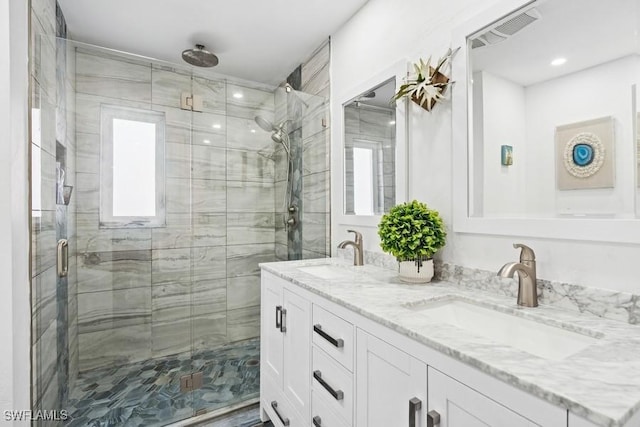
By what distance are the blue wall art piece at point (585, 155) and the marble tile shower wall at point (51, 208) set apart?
2.07 m

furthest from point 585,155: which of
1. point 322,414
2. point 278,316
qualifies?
point 278,316

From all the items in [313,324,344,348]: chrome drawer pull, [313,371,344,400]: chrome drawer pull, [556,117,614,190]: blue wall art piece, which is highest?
[556,117,614,190]: blue wall art piece

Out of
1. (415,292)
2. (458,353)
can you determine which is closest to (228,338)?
(415,292)

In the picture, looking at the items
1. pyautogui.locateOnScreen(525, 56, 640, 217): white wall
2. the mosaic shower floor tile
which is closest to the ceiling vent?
pyautogui.locateOnScreen(525, 56, 640, 217): white wall

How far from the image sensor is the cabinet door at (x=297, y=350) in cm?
133

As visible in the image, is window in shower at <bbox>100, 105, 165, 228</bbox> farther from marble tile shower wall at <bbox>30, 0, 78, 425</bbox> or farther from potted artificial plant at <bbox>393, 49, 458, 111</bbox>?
potted artificial plant at <bbox>393, 49, 458, 111</bbox>

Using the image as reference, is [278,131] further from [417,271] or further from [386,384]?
[386,384]

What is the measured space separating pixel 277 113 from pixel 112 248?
5.00 feet

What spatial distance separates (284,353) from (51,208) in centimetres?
142

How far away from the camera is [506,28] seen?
3.76 feet

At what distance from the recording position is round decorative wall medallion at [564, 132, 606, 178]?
0.92 metres

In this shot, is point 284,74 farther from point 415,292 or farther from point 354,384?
point 354,384

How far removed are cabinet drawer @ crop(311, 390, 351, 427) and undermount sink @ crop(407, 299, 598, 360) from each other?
495 mm

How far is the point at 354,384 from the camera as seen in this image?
1.03 meters
